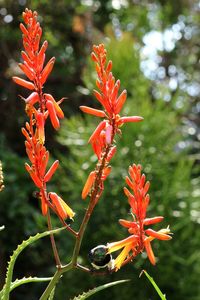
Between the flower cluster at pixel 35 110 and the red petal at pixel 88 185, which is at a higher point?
the flower cluster at pixel 35 110

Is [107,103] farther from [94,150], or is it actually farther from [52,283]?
[52,283]

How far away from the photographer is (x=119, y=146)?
154 inches

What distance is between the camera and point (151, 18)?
5840 mm

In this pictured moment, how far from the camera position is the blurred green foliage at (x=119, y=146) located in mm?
3734

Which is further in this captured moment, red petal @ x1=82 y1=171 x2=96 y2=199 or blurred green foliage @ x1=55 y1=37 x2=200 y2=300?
blurred green foliage @ x1=55 y1=37 x2=200 y2=300

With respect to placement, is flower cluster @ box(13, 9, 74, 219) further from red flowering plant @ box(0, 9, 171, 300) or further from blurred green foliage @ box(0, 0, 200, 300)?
blurred green foliage @ box(0, 0, 200, 300)

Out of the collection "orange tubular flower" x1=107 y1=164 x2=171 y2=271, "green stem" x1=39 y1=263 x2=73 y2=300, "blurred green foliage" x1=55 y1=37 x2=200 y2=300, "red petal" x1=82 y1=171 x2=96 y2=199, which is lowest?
"blurred green foliage" x1=55 y1=37 x2=200 y2=300

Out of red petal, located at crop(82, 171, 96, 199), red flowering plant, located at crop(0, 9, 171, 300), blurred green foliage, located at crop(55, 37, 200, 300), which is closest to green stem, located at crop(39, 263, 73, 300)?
red flowering plant, located at crop(0, 9, 171, 300)

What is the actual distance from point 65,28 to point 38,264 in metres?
1.93

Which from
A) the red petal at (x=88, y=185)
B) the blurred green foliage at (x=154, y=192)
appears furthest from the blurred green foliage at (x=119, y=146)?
the red petal at (x=88, y=185)

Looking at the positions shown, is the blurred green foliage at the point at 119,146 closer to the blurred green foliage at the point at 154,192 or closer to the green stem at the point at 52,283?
the blurred green foliage at the point at 154,192

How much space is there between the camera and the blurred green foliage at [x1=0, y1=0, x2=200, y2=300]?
12.3 ft

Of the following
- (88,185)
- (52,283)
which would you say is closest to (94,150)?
(88,185)

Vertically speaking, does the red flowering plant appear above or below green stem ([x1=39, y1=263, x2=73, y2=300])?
above
